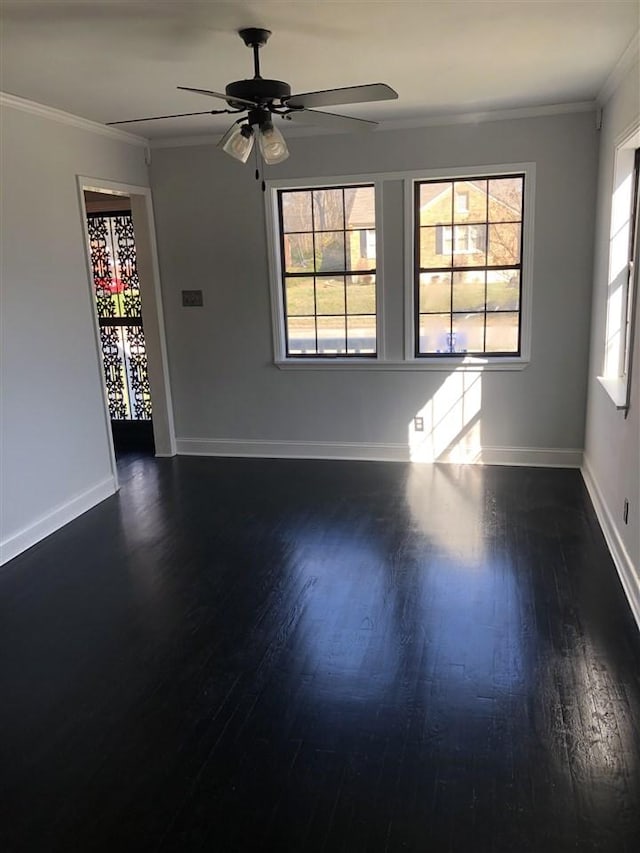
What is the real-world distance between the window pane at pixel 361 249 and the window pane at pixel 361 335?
430 mm

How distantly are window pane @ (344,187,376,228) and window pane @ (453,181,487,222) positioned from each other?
648mm

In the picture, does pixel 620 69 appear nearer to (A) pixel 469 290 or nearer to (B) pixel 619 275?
(B) pixel 619 275

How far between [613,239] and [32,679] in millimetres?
3991

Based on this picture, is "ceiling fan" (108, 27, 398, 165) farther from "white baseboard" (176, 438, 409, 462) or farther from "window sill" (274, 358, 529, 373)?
"white baseboard" (176, 438, 409, 462)

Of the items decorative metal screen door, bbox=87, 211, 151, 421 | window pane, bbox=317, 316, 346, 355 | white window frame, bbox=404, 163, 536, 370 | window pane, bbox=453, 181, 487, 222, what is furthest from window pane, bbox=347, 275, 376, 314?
decorative metal screen door, bbox=87, 211, 151, 421

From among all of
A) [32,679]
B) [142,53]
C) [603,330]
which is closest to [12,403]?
[32,679]

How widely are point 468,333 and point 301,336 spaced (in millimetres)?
1409

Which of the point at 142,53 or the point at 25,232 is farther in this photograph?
the point at 25,232

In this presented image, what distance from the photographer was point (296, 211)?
214 inches

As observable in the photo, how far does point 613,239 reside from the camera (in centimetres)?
→ 407

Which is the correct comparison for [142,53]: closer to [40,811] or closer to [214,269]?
[214,269]

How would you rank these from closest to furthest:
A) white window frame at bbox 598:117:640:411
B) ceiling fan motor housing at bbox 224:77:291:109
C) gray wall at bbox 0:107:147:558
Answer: ceiling fan motor housing at bbox 224:77:291:109, white window frame at bbox 598:117:640:411, gray wall at bbox 0:107:147:558

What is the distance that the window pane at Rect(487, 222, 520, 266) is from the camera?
198 inches

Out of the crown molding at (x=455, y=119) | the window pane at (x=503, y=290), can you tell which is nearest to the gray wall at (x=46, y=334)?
the crown molding at (x=455, y=119)
